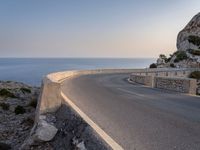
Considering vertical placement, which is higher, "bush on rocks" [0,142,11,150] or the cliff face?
the cliff face

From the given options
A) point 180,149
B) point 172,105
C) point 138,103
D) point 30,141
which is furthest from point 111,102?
point 180,149

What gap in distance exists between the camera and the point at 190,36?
91.0 meters

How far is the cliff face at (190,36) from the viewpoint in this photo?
87588 mm

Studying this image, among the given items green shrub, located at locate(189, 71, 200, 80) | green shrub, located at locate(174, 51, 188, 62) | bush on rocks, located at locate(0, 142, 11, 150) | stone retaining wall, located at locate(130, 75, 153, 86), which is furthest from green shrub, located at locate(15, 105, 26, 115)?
green shrub, located at locate(174, 51, 188, 62)

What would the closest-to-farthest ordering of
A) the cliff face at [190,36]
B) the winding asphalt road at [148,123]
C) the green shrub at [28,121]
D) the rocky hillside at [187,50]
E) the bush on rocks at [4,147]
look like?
the winding asphalt road at [148,123], the bush on rocks at [4,147], the green shrub at [28,121], the rocky hillside at [187,50], the cliff face at [190,36]

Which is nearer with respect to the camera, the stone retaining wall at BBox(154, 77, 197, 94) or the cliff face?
the stone retaining wall at BBox(154, 77, 197, 94)

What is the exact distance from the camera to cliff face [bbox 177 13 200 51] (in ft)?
287

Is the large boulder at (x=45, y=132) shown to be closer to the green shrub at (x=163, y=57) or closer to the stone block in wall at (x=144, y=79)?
the stone block in wall at (x=144, y=79)

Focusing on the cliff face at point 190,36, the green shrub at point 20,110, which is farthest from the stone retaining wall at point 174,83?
the cliff face at point 190,36

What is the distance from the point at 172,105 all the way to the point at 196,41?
76167mm

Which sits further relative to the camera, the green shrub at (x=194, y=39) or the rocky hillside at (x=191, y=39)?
the green shrub at (x=194, y=39)

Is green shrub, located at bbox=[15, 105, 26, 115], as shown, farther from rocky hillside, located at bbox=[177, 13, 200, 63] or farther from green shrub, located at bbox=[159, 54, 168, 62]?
green shrub, located at bbox=[159, 54, 168, 62]

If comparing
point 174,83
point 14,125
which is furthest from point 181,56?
point 14,125

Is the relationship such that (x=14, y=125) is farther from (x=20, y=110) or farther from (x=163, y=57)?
(x=163, y=57)
